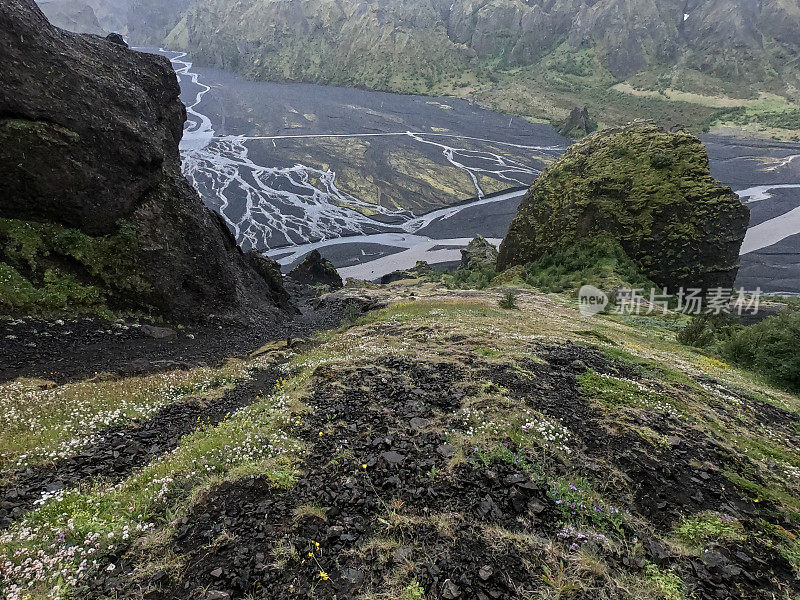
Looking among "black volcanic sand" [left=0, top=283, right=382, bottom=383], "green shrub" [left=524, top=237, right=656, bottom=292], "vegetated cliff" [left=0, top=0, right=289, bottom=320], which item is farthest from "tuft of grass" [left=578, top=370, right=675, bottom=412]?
"green shrub" [left=524, top=237, right=656, bottom=292]

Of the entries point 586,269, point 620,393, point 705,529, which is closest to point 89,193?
point 620,393

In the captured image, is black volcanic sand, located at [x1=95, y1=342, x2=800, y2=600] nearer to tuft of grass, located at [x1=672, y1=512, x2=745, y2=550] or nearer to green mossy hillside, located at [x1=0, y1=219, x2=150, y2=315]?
tuft of grass, located at [x1=672, y1=512, x2=745, y2=550]

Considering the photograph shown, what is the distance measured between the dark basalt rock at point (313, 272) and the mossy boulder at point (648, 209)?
98.9 feet

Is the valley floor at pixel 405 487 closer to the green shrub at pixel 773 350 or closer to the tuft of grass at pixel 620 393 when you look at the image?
the tuft of grass at pixel 620 393

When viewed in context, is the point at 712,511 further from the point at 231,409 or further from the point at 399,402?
the point at 231,409

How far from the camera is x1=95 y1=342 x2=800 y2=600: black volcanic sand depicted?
191 inches

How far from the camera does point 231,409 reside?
1136 centimetres

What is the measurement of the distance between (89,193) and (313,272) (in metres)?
41.7

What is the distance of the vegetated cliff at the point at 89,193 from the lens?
1648cm

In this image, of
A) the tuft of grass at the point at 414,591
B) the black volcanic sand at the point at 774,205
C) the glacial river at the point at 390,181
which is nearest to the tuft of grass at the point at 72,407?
the tuft of grass at the point at 414,591

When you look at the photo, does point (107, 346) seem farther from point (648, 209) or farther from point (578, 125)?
point (578, 125)

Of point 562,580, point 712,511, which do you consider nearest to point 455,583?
point 562,580

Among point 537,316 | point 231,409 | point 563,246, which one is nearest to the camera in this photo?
point 231,409

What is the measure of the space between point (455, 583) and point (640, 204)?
4417 cm
